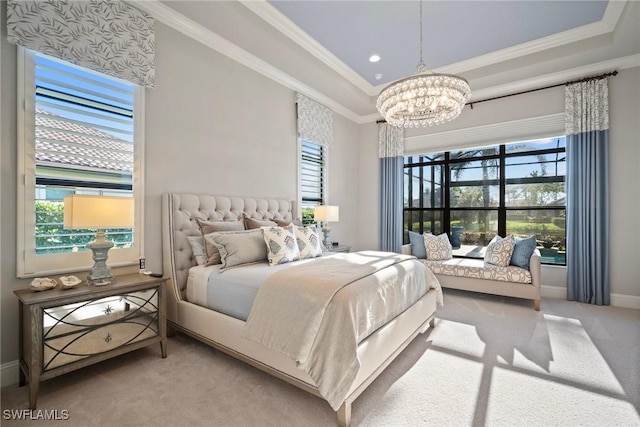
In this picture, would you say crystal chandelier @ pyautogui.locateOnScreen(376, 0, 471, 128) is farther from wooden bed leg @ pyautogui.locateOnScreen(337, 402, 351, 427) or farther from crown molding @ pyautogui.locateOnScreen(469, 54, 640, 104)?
wooden bed leg @ pyautogui.locateOnScreen(337, 402, 351, 427)

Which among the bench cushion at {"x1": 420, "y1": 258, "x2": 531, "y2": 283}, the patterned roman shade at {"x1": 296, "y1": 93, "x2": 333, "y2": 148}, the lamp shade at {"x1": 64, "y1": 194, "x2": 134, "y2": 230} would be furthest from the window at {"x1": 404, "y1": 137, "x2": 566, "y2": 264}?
the lamp shade at {"x1": 64, "y1": 194, "x2": 134, "y2": 230}

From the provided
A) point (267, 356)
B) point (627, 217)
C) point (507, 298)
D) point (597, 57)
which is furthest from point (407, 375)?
point (597, 57)

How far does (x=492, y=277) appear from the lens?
389 cm

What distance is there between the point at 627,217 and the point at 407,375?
12.6 ft

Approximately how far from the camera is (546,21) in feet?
10.6

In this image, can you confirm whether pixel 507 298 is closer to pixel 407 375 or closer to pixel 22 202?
pixel 407 375

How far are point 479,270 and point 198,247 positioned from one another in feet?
11.8

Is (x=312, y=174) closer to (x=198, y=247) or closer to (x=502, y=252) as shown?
(x=198, y=247)

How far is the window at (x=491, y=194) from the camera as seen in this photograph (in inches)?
173

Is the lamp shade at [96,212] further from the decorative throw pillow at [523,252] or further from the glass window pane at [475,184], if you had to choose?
the glass window pane at [475,184]

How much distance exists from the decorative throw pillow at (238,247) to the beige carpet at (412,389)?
0.81 metres

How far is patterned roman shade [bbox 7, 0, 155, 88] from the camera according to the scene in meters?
2.08

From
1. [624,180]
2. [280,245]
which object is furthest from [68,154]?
[624,180]

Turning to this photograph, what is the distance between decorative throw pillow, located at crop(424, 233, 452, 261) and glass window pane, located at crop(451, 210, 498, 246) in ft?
2.18
